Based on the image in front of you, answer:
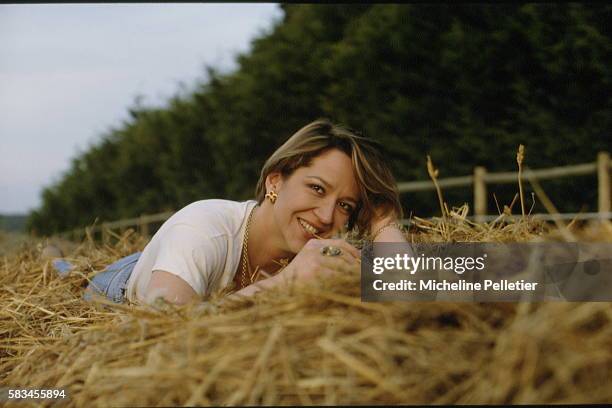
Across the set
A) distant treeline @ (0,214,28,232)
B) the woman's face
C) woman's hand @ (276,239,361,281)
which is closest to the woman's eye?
the woman's face

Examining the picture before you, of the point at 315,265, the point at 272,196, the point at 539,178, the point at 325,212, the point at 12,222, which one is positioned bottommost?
the point at 315,265

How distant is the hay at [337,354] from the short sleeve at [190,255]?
0.34m

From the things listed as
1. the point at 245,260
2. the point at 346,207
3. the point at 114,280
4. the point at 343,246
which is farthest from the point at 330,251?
the point at 114,280

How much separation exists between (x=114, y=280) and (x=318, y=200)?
0.83 meters

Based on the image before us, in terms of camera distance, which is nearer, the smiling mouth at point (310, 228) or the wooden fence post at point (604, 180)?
the smiling mouth at point (310, 228)

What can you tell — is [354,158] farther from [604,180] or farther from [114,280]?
[604,180]

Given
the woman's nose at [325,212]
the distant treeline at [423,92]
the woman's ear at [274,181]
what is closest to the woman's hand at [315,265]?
the woman's nose at [325,212]

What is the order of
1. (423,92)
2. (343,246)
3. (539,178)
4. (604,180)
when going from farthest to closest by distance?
1. (423,92)
2. (539,178)
3. (604,180)
4. (343,246)

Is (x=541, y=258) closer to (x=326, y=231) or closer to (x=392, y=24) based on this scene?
(x=326, y=231)

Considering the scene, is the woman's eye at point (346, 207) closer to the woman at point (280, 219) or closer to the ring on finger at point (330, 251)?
the woman at point (280, 219)

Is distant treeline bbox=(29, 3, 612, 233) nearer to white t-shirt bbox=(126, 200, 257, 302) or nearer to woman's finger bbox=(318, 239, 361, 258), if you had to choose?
white t-shirt bbox=(126, 200, 257, 302)

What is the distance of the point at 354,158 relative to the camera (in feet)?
7.09

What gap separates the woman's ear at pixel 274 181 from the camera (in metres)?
2.29

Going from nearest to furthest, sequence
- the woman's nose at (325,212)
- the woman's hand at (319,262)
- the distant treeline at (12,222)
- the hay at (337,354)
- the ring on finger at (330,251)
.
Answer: the hay at (337,354) < the woman's hand at (319,262) < the ring on finger at (330,251) < the woman's nose at (325,212) < the distant treeline at (12,222)
